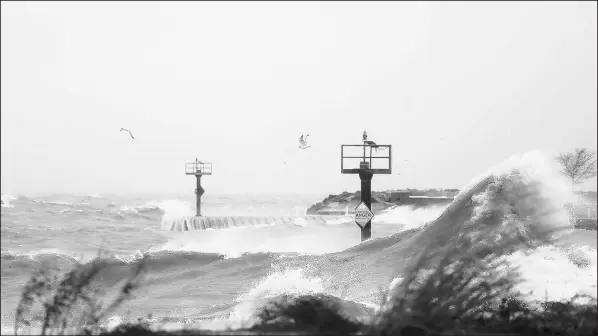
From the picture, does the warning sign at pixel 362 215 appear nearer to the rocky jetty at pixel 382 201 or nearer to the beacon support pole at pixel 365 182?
the beacon support pole at pixel 365 182

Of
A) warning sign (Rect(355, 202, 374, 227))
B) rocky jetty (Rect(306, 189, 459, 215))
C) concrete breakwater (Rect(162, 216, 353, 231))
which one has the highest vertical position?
warning sign (Rect(355, 202, 374, 227))

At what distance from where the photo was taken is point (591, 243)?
9625mm

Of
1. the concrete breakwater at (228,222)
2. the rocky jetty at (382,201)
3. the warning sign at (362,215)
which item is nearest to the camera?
the warning sign at (362,215)

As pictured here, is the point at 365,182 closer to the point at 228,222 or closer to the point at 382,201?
the point at 228,222

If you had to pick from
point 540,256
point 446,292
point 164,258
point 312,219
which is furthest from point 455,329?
point 312,219

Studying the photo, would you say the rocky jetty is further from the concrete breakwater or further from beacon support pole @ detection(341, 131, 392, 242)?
beacon support pole @ detection(341, 131, 392, 242)

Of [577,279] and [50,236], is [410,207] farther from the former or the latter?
[577,279]

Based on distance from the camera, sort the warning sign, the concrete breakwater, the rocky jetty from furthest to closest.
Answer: the rocky jetty → the concrete breakwater → the warning sign

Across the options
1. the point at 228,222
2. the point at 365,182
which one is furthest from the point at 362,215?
→ the point at 228,222

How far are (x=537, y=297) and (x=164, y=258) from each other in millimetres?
13655

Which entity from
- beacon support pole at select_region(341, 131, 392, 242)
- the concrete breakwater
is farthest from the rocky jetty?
beacon support pole at select_region(341, 131, 392, 242)

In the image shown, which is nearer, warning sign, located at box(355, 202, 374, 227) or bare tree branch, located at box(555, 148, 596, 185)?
warning sign, located at box(355, 202, 374, 227)

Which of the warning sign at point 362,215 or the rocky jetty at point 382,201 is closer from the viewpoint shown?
the warning sign at point 362,215

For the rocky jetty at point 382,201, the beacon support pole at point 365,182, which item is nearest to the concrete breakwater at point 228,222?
the rocky jetty at point 382,201
